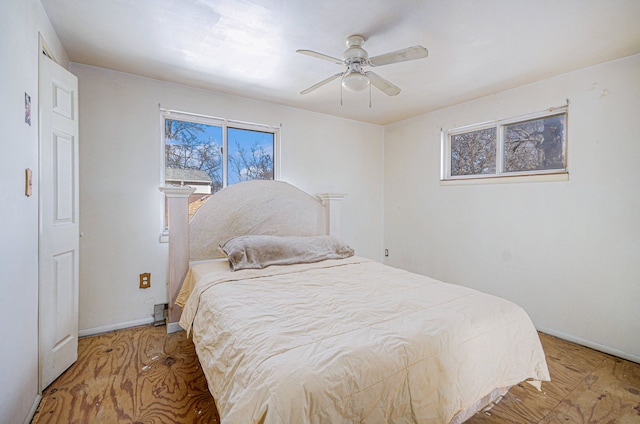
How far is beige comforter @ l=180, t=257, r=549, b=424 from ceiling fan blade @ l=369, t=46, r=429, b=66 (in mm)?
1494

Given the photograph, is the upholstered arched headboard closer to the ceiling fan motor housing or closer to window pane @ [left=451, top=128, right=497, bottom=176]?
the ceiling fan motor housing

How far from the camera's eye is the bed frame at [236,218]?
2666 millimetres

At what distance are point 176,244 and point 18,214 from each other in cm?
129

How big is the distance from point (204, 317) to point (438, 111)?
11.5ft

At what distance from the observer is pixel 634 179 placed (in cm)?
229

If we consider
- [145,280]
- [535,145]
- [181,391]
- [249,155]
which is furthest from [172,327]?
[535,145]

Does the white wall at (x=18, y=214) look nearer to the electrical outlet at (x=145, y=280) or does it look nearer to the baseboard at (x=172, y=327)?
the baseboard at (x=172, y=327)

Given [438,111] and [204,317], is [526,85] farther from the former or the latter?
[204,317]

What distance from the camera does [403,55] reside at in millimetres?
1813

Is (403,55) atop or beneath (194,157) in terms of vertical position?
atop

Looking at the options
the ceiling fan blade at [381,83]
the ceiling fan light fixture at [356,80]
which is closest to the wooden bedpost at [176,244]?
the ceiling fan light fixture at [356,80]

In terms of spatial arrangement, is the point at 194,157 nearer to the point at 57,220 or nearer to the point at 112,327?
the point at 57,220

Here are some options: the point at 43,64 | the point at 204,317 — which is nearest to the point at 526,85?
the point at 204,317

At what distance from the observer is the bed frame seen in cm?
267
